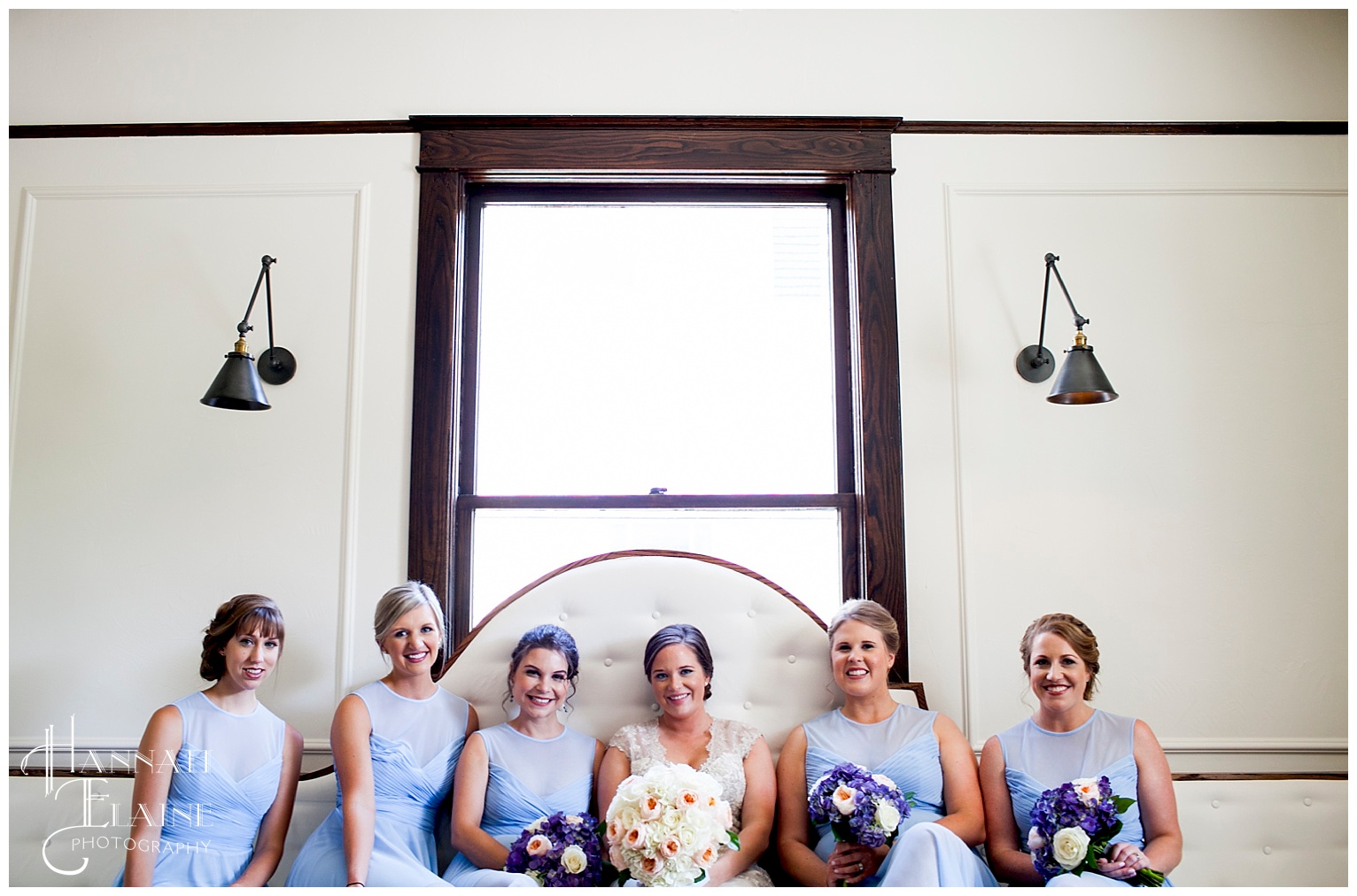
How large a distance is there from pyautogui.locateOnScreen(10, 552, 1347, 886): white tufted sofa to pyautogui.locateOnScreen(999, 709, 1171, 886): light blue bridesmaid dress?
37 centimetres

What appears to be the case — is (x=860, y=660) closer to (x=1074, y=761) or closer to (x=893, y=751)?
(x=893, y=751)

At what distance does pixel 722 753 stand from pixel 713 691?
0.24 metres

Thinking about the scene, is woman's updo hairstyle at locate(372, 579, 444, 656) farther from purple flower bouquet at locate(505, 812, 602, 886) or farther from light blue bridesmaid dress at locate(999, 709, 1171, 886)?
light blue bridesmaid dress at locate(999, 709, 1171, 886)

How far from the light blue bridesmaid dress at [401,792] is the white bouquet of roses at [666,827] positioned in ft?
2.02

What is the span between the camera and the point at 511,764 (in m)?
2.50

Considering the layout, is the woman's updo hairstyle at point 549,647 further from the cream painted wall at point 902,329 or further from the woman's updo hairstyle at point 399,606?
the cream painted wall at point 902,329

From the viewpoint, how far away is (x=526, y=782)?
2.48m

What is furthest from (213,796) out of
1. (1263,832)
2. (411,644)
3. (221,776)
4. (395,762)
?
(1263,832)

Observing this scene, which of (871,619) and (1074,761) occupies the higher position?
(871,619)

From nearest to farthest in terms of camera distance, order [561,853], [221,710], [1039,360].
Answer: [561,853]
[221,710]
[1039,360]

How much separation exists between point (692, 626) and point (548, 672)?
1.55ft

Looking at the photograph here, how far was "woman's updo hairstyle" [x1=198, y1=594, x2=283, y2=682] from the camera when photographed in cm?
249

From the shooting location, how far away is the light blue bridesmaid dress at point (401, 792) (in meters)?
2.33

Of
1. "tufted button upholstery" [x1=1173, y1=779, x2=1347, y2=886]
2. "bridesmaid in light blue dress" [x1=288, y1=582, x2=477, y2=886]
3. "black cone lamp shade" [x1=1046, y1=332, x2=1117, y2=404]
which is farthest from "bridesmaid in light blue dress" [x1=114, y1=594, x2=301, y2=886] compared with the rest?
"tufted button upholstery" [x1=1173, y1=779, x2=1347, y2=886]
